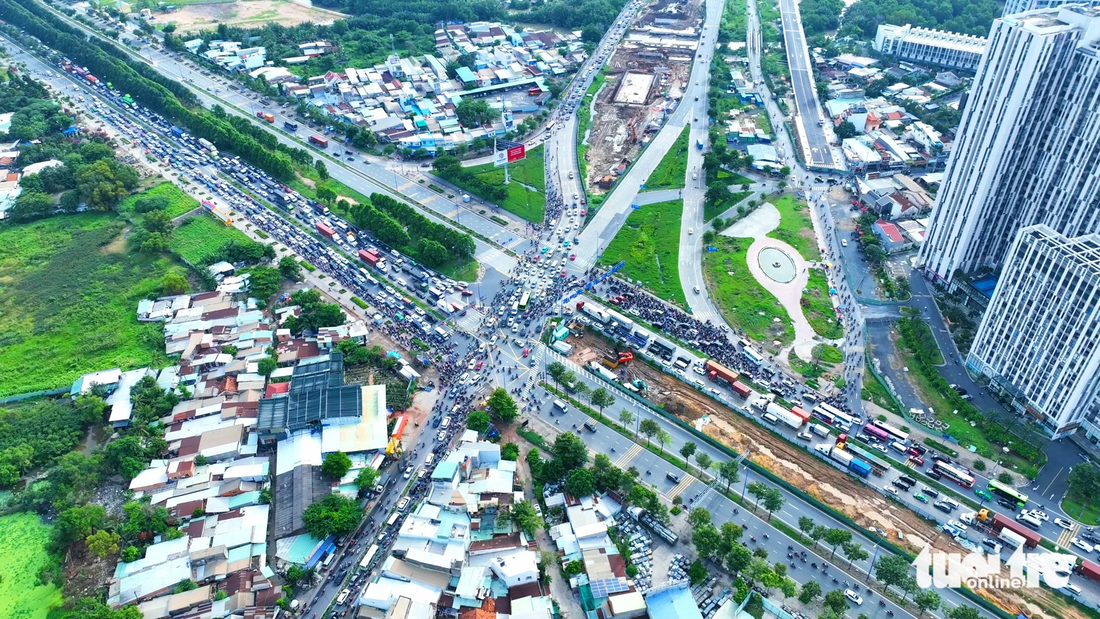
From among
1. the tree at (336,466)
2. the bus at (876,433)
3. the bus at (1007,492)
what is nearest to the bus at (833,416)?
the bus at (876,433)

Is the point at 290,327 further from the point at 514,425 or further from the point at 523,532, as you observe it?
the point at 523,532

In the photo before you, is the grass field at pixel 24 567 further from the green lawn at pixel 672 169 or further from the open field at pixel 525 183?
the green lawn at pixel 672 169

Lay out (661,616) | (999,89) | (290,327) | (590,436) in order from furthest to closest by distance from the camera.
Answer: (290,327) → (999,89) → (590,436) → (661,616)

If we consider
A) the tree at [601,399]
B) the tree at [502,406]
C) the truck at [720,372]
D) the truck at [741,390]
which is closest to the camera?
the tree at [502,406]

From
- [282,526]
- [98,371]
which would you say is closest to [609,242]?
[282,526]

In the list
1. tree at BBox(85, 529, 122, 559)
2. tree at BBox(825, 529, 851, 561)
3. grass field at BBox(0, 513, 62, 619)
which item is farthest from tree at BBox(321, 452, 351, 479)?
tree at BBox(825, 529, 851, 561)

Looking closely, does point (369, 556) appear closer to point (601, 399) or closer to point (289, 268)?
point (601, 399)

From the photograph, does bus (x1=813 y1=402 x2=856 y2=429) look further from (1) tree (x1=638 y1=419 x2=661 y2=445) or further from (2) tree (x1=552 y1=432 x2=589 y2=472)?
(2) tree (x1=552 y1=432 x2=589 y2=472)
